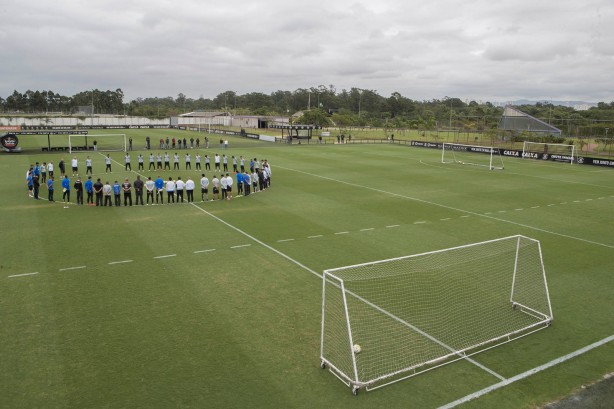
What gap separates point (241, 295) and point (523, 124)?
77455mm

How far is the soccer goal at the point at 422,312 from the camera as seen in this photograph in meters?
9.41

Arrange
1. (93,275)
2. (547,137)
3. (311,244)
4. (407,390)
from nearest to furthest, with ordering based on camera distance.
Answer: (407,390) → (93,275) → (311,244) → (547,137)

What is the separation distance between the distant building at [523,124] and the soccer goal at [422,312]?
60625 millimetres

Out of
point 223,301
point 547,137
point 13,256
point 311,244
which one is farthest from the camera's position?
point 547,137

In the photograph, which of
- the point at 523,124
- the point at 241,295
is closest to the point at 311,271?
the point at 241,295

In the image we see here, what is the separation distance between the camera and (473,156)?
53.9m

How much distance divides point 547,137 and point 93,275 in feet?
216

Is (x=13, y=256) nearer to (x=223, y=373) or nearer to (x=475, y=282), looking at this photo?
Result: (x=223, y=373)

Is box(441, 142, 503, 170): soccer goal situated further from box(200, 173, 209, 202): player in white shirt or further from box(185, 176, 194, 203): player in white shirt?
box(185, 176, 194, 203): player in white shirt

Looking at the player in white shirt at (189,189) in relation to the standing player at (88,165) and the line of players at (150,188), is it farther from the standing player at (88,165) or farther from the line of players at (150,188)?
the standing player at (88,165)

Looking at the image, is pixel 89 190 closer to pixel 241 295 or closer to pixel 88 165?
pixel 88 165

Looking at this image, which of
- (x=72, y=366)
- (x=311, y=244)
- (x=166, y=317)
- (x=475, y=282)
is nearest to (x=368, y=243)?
(x=311, y=244)

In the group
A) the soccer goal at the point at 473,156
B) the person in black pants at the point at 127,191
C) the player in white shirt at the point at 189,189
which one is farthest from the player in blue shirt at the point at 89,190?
the soccer goal at the point at 473,156

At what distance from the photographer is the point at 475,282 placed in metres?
13.9
